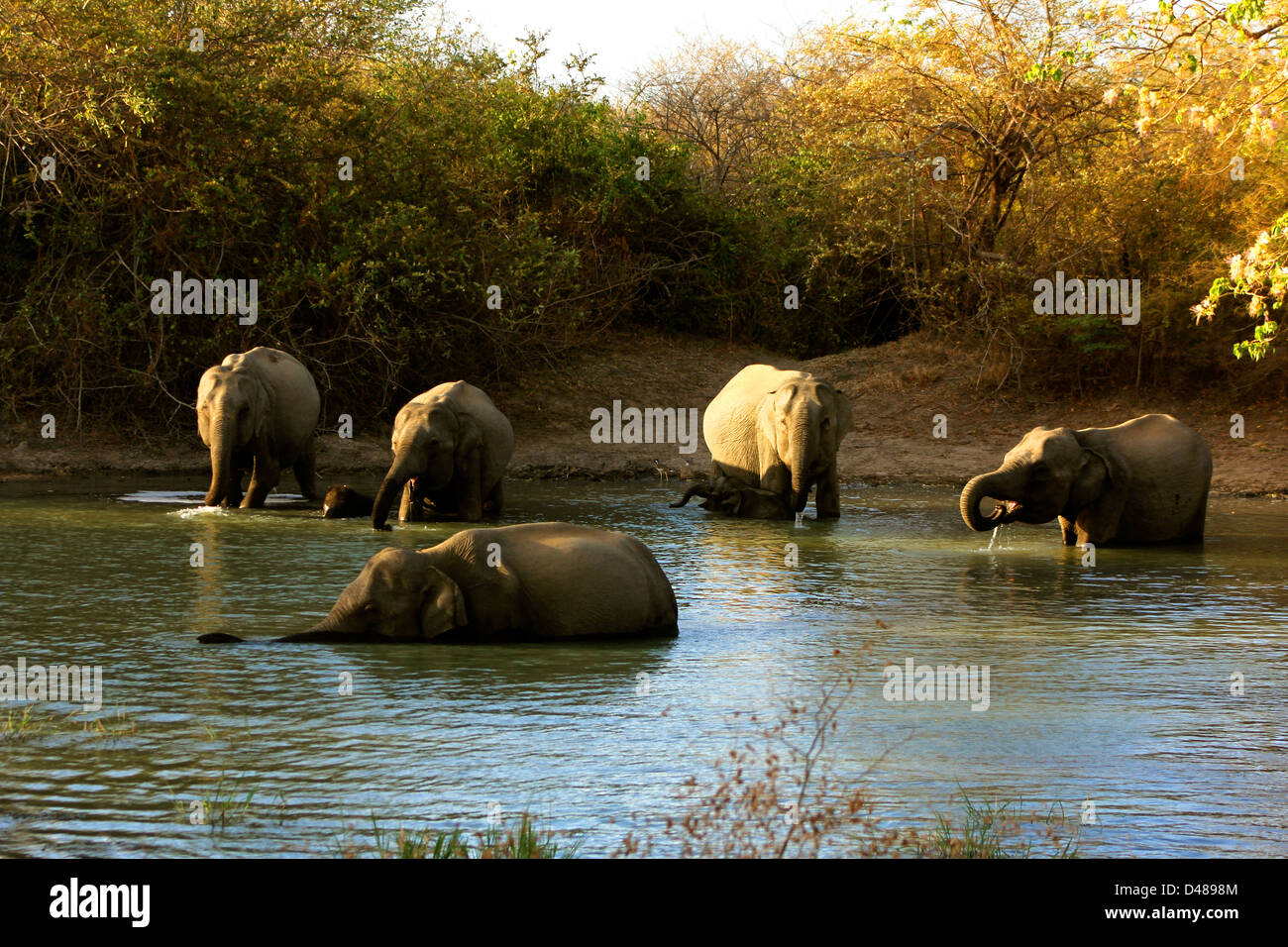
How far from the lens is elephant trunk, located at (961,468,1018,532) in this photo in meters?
14.1

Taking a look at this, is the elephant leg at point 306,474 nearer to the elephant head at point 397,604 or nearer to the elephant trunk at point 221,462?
the elephant trunk at point 221,462

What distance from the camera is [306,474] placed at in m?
18.3

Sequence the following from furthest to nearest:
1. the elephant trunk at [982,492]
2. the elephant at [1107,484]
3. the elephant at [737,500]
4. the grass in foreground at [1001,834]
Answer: the elephant at [737,500] → the elephant at [1107,484] → the elephant trunk at [982,492] → the grass in foreground at [1001,834]

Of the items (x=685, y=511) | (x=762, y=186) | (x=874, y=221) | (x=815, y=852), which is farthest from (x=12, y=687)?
(x=762, y=186)

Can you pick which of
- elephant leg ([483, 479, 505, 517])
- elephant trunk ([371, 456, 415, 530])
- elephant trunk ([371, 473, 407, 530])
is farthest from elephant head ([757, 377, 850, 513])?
elephant trunk ([371, 473, 407, 530])

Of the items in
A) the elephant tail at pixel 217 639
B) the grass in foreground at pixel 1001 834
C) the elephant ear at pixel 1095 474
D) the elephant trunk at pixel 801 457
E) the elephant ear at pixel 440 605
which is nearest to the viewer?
the grass in foreground at pixel 1001 834

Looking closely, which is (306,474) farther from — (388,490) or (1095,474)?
(1095,474)

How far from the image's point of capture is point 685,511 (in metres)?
17.7

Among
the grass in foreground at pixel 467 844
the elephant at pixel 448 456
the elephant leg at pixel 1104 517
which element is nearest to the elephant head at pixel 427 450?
the elephant at pixel 448 456

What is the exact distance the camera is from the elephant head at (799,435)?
652 inches

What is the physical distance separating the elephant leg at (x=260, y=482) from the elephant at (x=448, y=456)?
1796mm

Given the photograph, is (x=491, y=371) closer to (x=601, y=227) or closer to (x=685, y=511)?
(x=601, y=227)

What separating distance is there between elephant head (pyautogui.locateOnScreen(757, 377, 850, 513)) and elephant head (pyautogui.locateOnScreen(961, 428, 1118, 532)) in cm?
258

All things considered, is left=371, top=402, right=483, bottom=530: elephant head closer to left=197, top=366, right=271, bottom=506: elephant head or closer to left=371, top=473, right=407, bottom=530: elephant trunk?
left=371, top=473, right=407, bottom=530: elephant trunk
